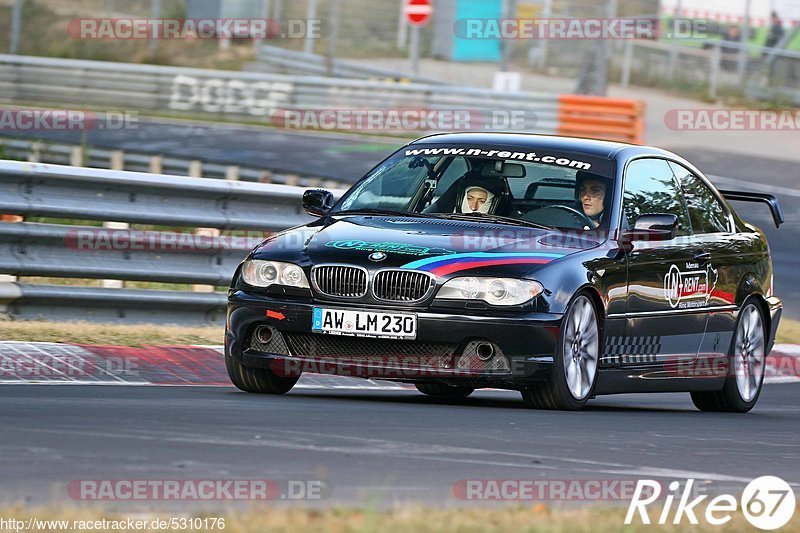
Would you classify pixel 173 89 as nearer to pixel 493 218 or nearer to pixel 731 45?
pixel 731 45

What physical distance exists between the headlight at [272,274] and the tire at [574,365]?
1.29 metres

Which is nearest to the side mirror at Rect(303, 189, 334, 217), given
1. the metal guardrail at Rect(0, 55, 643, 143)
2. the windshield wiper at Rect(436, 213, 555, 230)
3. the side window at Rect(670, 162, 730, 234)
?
the windshield wiper at Rect(436, 213, 555, 230)

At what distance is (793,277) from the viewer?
1775cm

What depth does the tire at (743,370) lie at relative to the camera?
1015 centimetres

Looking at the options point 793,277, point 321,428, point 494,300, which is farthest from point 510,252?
point 793,277

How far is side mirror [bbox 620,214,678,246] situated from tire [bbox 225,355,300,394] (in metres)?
2.00

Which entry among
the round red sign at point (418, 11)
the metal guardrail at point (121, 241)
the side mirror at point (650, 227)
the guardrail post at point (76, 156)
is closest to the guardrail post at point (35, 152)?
the guardrail post at point (76, 156)

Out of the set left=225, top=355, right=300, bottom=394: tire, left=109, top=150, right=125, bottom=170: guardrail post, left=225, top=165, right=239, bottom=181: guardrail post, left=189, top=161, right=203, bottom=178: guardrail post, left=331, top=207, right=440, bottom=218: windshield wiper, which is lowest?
left=109, top=150, right=125, bottom=170: guardrail post

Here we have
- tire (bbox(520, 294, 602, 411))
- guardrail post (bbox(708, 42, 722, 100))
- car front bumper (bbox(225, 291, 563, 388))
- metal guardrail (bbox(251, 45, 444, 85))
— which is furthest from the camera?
metal guardrail (bbox(251, 45, 444, 85))

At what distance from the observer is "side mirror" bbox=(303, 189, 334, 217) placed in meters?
9.46

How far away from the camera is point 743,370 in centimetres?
1030

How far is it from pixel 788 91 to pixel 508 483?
1258 inches

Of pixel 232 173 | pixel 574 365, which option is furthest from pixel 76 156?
pixel 574 365

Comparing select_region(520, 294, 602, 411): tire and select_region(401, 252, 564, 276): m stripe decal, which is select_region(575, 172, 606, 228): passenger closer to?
select_region(520, 294, 602, 411): tire
